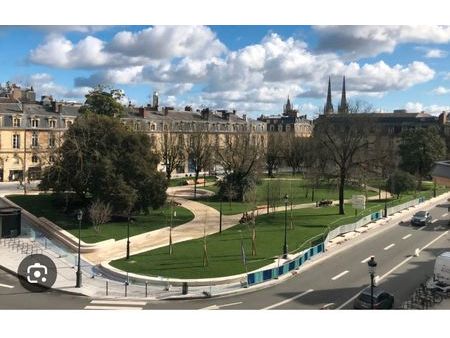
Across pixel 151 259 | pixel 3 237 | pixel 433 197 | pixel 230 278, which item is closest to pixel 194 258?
pixel 151 259

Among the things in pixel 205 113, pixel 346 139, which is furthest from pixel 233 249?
pixel 205 113

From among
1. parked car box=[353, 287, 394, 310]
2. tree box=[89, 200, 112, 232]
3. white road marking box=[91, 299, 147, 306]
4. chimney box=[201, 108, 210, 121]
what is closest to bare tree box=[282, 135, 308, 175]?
chimney box=[201, 108, 210, 121]

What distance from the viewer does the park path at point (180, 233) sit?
37.2 meters

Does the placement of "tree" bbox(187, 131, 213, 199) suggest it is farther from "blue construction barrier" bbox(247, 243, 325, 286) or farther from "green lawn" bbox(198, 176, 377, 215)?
"blue construction barrier" bbox(247, 243, 325, 286)

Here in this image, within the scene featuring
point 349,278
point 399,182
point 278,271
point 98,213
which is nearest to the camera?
point 278,271

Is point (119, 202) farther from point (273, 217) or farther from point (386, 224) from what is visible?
point (386, 224)

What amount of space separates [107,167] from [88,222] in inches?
202

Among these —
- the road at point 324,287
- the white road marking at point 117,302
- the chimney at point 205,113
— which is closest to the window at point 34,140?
the chimney at point 205,113

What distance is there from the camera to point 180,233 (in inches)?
1756

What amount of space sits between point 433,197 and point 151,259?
2178 inches

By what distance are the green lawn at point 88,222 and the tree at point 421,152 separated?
50.4 m

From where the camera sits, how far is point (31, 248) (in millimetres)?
37594

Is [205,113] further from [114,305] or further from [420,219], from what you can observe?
[114,305]

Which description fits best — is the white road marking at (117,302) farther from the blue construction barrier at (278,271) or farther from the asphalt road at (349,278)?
the blue construction barrier at (278,271)
